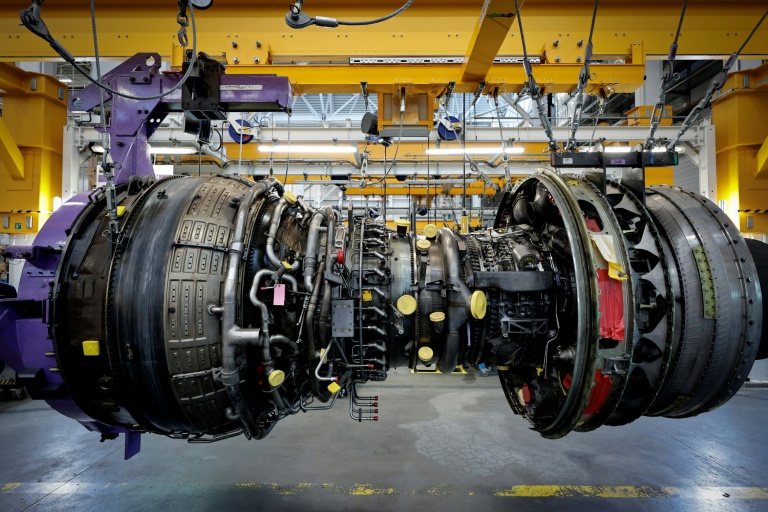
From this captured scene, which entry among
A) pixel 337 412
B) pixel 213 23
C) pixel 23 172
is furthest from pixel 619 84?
pixel 23 172

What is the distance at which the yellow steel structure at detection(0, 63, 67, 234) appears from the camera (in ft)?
19.7

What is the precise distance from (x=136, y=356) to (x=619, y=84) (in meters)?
5.53

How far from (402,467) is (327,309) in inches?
90.0

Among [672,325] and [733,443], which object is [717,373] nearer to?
[672,325]

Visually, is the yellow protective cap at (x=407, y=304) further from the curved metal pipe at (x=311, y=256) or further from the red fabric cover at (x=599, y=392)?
the red fabric cover at (x=599, y=392)

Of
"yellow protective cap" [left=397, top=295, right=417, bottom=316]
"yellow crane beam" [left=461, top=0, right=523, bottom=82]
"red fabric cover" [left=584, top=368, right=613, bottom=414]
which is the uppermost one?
"yellow crane beam" [left=461, top=0, right=523, bottom=82]

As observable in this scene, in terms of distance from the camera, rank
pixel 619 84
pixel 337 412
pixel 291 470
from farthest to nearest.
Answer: pixel 337 412 → pixel 619 84 → pixel 291 470

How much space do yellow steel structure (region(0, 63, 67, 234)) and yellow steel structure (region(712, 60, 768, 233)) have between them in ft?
34.2

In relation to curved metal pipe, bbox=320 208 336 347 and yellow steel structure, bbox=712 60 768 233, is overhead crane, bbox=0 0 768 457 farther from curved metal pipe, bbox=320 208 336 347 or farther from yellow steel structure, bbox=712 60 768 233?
yellow steel structure, bbox=712 60 768 233

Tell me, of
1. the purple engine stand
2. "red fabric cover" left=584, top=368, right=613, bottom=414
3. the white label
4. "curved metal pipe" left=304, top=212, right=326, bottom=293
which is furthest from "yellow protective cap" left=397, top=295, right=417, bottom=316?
the white label

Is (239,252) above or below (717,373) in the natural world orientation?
above

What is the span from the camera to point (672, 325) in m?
2.33

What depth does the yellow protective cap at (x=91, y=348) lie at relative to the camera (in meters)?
2.24

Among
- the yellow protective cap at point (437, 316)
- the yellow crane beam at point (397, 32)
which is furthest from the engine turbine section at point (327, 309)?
the yellow crane beam at point (397, 32)
